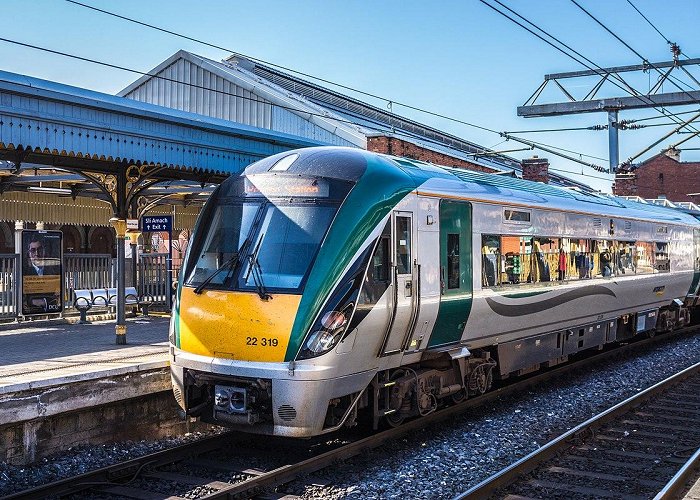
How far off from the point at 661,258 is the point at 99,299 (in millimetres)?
12275

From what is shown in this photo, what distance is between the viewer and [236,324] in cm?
784

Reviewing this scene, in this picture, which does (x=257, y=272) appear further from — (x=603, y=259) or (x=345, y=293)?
(x=603, y=259)

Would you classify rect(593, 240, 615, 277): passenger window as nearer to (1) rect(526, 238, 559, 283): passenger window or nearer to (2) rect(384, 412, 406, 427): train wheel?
(1) rect(526, 238, 559, 283): passenger window

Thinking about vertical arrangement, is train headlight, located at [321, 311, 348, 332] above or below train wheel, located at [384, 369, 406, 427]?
above

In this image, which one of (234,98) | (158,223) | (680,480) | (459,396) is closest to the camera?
(680,480)

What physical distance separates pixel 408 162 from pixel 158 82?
75.0 ft

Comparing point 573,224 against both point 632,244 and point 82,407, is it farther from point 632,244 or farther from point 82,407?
point 82,407

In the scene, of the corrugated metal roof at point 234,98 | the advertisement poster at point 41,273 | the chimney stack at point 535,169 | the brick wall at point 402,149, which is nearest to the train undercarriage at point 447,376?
the advertisement poster at point 41,273

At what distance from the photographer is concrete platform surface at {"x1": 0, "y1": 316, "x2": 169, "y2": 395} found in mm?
8523

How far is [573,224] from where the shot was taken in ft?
43.4

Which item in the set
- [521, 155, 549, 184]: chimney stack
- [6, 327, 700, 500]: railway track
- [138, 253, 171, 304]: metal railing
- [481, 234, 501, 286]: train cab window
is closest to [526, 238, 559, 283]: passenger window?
[481, 234, 501, 286]: train cab window

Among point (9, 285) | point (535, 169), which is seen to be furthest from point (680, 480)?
point (535, 169)

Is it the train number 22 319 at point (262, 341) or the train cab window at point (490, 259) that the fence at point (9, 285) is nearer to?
the train number 22 319 at point (262, 341)

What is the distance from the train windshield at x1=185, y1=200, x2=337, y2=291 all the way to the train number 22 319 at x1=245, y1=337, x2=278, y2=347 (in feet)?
1.64
